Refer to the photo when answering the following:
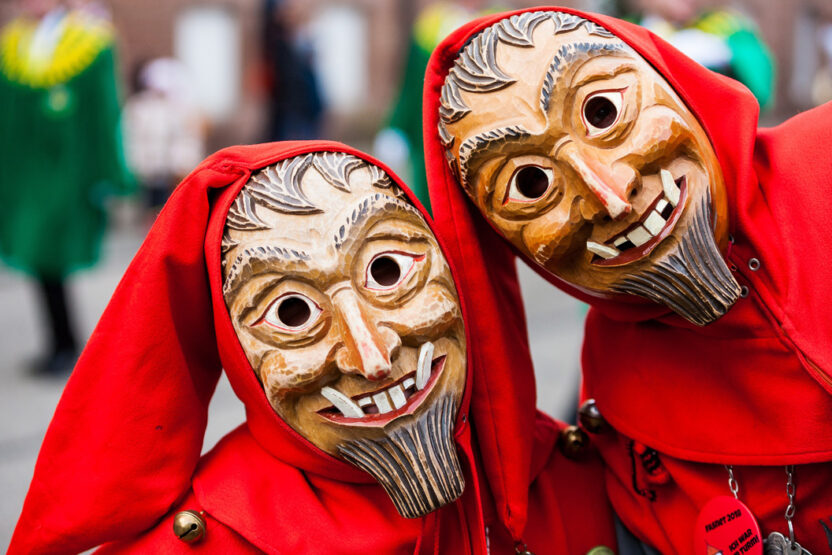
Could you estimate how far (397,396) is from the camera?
150cm

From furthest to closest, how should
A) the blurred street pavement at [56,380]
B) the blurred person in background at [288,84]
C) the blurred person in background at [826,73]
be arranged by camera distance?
1. the blurred person in background at [826,73]
2. the blurred person in background at [288,84]
3. the blurred street pavement at [56,380]

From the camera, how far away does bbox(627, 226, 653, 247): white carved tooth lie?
150 cm

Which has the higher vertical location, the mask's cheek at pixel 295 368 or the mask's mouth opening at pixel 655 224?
the mask's mouth opening at pixel 655 224

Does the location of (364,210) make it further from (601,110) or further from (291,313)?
(601,110)

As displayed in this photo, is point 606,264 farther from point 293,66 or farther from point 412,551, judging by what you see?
point 293,66

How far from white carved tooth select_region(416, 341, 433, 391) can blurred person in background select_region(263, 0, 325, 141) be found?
Result: 5.16m

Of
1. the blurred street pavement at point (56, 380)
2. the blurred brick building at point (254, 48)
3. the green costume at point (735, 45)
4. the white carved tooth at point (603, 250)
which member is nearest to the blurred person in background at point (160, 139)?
the blurred street pavement at point (56, 380)

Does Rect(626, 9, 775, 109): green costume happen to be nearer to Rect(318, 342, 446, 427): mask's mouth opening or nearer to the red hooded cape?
the red hooded cape

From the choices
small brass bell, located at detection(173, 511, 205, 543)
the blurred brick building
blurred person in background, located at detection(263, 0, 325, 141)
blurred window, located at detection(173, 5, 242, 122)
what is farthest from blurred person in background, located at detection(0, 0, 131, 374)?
blurred window, located at detection(173, 5, 242, 122)

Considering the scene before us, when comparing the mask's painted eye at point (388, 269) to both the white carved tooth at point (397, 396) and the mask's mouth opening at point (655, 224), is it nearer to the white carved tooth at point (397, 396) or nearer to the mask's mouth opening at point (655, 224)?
the white carved tooth at point (397, 396)

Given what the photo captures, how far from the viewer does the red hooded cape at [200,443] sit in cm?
163

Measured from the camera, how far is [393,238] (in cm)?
157

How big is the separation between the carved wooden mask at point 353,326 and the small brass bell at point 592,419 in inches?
16.6

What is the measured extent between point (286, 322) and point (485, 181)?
41cm
